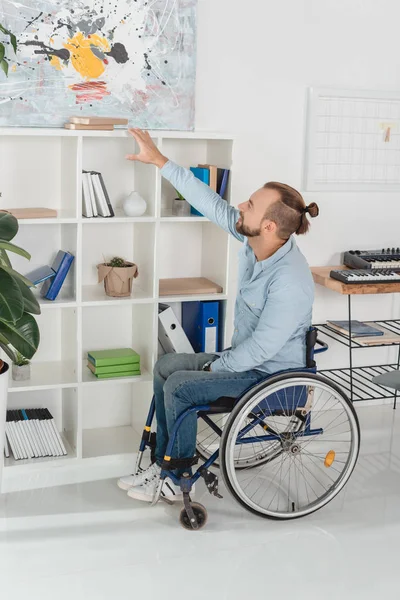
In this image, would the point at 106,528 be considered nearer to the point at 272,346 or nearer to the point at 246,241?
the point at 272,346

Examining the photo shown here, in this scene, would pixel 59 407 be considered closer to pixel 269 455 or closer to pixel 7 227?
pixel 269 455

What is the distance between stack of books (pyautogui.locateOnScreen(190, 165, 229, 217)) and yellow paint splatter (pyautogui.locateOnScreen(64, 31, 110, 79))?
59 centimetres

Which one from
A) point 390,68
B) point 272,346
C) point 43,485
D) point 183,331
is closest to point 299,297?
point 272,346

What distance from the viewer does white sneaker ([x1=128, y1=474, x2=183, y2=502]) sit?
3.14 metres

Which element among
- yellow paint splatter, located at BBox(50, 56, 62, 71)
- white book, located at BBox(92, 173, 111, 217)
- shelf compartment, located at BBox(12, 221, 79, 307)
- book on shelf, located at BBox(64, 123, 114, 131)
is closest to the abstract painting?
yellow paint splatter, located at BBox(50, 56, 62, 71)

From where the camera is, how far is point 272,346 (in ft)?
9.59

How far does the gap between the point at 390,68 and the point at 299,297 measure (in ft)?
5.56

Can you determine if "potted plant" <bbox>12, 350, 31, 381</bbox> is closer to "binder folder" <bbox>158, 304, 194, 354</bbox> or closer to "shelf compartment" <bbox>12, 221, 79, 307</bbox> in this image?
"shelf compartment" <bbox>12, 221, 79, 307</bbox>

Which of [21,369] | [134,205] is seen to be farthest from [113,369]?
[134,205]

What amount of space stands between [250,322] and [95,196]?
0.86m

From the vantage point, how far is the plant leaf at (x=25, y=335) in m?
2.83

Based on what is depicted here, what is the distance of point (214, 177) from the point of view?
3.48 metres

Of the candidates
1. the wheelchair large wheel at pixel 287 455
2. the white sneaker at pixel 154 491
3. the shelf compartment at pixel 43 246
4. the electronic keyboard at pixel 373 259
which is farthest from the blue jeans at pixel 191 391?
the electronic keyboard at pixel 373 259

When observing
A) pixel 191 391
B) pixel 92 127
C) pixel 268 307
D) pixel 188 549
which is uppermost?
pixel 92 127
